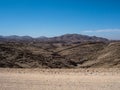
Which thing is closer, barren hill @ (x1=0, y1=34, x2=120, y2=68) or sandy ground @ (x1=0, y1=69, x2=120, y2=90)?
sandy ground @ (x1=0, y1=69, x2=120, y2=90)

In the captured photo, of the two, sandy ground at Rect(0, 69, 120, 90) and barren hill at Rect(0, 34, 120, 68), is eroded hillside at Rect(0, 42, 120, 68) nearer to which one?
barren hill at Rect(0, 34, 120, 68)

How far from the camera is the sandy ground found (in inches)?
423

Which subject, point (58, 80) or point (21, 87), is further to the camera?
point (58, 80)

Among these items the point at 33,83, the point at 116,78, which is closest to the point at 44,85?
the point at 33,83

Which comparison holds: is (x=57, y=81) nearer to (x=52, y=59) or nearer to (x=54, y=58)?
(x=52, y=59)

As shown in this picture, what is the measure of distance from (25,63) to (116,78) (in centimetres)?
1660

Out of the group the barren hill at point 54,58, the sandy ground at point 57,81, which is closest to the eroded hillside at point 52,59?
the barren hill at point 54,58

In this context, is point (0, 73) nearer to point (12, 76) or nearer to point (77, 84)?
point (12, 76)

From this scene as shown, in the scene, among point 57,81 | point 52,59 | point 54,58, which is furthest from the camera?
point 54,58

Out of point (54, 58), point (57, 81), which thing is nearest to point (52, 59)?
point (54, 58)

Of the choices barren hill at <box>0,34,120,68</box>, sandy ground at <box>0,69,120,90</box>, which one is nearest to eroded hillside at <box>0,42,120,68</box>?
barren hill at <box>0,34,120,68</box>

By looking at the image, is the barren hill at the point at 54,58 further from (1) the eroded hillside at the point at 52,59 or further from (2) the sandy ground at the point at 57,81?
(2) the sandy ground at the point at 57,81

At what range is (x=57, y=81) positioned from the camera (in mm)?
12039

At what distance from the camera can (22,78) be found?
42.4 feet
